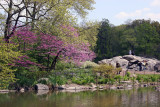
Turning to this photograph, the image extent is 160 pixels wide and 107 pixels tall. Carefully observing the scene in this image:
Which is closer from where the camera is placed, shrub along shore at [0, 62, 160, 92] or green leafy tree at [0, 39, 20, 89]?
green leafy tree at [0, 39, 20, 89]

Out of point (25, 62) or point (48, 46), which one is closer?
point (25, 62)

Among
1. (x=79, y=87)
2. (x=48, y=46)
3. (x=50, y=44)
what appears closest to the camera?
(x=79, y=87)

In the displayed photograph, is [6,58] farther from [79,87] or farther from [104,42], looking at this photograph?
[104,42]

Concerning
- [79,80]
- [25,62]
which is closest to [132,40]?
[79,80]

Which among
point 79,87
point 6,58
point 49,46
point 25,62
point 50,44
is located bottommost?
point 79,87

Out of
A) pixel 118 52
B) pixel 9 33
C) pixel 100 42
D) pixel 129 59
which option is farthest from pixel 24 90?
pixel 118 52

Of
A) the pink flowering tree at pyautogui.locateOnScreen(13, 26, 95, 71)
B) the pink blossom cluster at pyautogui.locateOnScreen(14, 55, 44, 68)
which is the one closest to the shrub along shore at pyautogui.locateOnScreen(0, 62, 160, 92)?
the pink blossom cluster at pyautogui.locateOnScreen(14, 55, 44, 68)

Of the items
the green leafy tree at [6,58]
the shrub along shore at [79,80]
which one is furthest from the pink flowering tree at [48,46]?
the green leafy tree at [6,58]

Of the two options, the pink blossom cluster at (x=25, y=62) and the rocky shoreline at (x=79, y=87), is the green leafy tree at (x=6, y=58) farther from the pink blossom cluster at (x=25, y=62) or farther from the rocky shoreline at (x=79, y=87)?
the pink blossom cluster at (x=25, y=62)

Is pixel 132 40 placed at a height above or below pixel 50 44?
above

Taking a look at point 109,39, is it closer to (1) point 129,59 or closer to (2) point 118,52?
(2) point 118,52

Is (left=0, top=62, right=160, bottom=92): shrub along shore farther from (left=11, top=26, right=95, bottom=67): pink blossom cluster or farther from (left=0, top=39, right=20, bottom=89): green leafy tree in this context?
(left=0, top=39, right=20, bottom=89): green leafy tree

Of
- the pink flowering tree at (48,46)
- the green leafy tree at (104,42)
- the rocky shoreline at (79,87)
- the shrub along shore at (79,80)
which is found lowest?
the rocky shoreline at (79,87)

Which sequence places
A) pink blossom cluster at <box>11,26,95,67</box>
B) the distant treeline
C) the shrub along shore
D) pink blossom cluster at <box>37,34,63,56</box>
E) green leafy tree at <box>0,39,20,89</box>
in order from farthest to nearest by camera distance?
the distant treeline → pink blossom cluster at <box>37,34,63,56</box> → pink blossom cluster at <box>11,26,95,67</box> → the shrub along shore → green leafy tree at <box>0,39,20,89</box>
